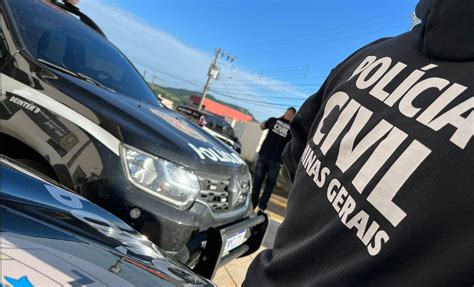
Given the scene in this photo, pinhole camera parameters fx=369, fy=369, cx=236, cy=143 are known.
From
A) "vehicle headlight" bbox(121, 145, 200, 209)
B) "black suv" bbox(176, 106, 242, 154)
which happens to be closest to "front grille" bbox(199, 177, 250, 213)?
"vehicle headlight" bbox(121, 145, 200, 209)

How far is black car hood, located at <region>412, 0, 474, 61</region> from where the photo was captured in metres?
0.72

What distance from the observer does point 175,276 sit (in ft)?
4.06

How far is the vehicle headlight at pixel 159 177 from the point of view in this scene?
1.85 m

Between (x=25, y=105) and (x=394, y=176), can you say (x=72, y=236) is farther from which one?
(x=25, y=105)

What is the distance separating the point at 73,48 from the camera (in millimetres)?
2611

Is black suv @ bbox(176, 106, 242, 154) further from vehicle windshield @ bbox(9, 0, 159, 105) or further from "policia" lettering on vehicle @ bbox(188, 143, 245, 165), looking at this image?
"policia" lettering on vehicle @ bbox(188, 143, 245, 165)

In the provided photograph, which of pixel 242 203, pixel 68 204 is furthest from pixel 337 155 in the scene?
pixel 242 203

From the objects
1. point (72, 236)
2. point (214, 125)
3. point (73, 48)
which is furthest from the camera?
point (214, 125)

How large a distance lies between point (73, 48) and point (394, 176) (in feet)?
8.22

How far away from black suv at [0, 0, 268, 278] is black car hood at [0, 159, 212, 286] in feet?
1.50

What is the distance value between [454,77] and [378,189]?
0.26 metres

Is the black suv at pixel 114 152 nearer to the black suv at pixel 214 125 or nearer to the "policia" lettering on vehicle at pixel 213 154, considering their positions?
the "policia" lettering on vehicle at pixel 213 154

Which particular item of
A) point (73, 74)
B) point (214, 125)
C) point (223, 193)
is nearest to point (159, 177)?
point (223, 193)

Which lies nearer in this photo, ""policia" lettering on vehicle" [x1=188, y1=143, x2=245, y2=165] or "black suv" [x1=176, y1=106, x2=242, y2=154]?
""policia" lettering on vehicle" [x1=188, y1=143, x2=245, y2=165]
